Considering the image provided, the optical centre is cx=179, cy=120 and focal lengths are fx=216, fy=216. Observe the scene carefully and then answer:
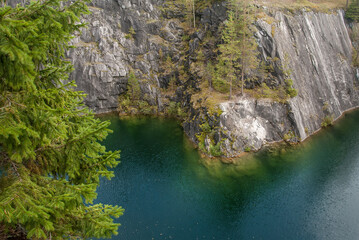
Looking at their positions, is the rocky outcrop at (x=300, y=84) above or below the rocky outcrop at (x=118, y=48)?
below

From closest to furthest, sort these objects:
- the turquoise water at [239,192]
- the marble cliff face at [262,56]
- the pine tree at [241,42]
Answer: the turquoise water at [239,192], the pine tree at [241,42], the marble cliff face at [262,56]

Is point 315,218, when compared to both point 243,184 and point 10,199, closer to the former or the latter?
point 243,184

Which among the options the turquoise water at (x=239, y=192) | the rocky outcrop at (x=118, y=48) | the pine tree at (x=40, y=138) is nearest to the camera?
the pine tree at (x=40, y=138)

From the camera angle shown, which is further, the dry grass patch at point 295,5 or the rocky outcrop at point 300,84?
the dry grass patch at point 295,5

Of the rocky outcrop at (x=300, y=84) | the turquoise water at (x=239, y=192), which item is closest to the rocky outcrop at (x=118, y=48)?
the turquoise water at (x=239, y=192)

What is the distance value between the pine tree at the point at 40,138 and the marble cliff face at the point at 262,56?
2582 cm

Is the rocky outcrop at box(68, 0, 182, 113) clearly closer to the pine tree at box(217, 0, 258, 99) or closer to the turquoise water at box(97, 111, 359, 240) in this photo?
the turquoise water at box(97, 111, 359, 240)

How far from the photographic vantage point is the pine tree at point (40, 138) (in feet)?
15.1

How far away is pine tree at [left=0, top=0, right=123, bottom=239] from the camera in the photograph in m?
4.61

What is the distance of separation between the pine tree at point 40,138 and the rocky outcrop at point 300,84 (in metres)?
26.0

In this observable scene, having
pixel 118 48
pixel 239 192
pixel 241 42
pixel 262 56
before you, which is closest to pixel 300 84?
pixel 262 56

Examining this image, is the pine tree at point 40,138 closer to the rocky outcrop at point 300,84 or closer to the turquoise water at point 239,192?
the turquoise water at point 239,192

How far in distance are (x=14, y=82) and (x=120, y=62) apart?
4884 cm

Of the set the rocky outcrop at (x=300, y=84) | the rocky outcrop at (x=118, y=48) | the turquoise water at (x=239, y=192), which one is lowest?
the turquoise water at (x=239, y=192)
